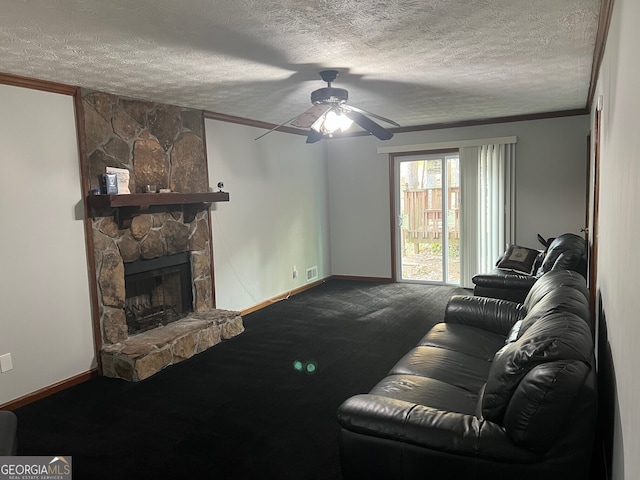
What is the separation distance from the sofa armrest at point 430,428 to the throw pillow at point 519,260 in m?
3.64

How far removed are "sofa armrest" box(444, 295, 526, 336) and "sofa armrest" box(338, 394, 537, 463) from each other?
152 centimetres

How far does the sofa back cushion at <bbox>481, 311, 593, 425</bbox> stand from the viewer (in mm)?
1738

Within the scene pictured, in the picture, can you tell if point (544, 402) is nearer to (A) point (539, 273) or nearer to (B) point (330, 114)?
(B) point (330, 114)

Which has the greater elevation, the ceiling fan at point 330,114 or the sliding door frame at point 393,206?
the ceiling fan at point 330,114

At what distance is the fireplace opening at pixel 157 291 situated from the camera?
432 centimetres

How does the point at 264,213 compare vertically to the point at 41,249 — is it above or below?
above

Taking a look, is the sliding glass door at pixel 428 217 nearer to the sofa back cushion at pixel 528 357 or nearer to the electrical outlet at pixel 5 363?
the sofa back cushion at pixel 528 357

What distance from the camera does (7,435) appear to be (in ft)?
6.28

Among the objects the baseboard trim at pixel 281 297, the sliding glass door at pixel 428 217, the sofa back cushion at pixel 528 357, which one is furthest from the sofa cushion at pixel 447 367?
the sliding glass door at pixel 428 217

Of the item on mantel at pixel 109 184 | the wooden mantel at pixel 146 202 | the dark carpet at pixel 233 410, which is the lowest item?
the dark carpet at pixel 233 410

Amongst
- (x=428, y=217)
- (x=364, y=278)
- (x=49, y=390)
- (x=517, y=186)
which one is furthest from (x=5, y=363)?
(x=517, y=186)

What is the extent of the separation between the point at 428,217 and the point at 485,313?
148 inches

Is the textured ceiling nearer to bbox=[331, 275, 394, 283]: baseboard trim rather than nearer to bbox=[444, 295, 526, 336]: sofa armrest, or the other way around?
bbox=[444, 295, 526, 336]: sofa armrest

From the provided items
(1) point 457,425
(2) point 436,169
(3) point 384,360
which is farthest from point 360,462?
(2) point 436,169
